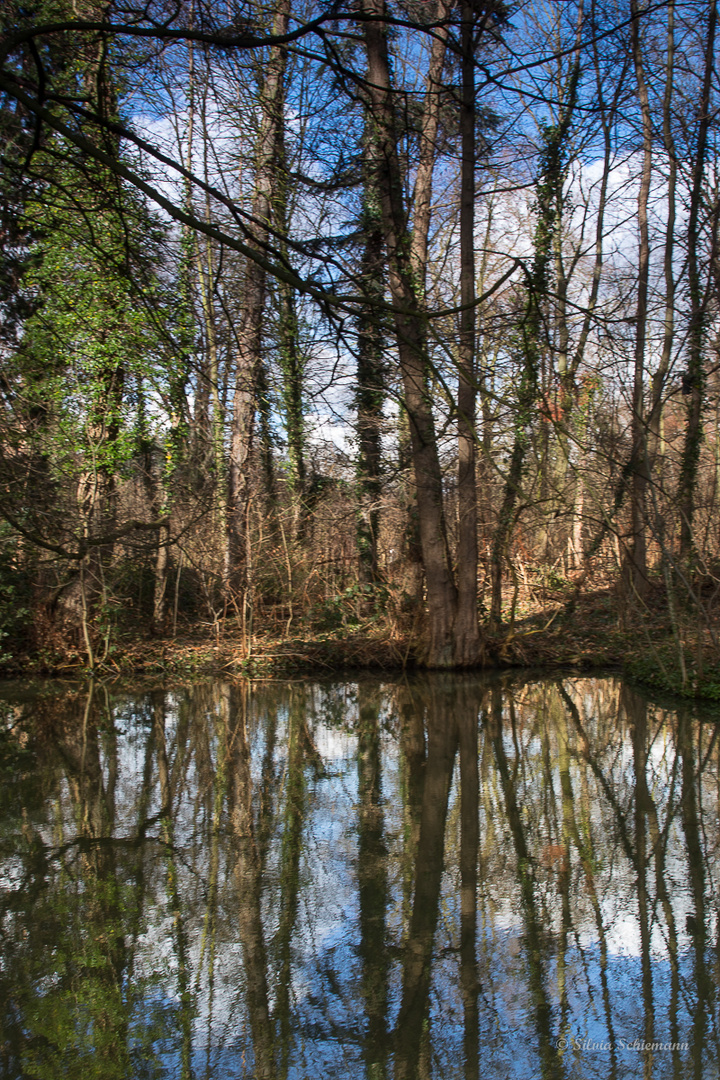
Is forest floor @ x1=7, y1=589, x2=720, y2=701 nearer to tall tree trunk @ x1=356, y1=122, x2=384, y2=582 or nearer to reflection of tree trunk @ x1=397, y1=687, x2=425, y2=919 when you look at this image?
tall tree trunk @ x1=356, y1=122, x2=384, y2=582

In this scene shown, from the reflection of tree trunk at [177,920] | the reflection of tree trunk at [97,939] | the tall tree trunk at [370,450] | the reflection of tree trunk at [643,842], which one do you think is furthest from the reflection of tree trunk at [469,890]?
the tall tree trunk at [370,450]

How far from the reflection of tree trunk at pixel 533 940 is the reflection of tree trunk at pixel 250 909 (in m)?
1.02

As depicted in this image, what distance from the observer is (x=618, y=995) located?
3504 mm

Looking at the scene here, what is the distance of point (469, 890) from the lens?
4.72 m

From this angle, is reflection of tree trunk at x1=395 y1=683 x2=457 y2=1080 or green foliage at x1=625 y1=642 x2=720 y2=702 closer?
reflection of tree trunk at x1=395 y1=683 x2=457 y2=1080

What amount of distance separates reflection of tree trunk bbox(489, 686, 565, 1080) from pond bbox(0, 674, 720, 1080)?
1 cm

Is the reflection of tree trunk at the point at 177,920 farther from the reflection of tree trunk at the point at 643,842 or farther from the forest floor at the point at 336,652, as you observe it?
the forest floor at the point at 336,652

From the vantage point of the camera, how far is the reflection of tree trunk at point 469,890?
3.25m

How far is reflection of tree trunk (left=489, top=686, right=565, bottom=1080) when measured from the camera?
3117 mm

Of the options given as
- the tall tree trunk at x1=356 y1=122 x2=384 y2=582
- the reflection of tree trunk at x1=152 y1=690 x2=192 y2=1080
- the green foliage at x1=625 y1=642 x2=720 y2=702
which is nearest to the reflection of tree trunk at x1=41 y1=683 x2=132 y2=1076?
the reflection of tree trunk at x1=152 y1=690 x2=192 y2=1080

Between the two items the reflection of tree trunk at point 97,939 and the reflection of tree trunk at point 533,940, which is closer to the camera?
the reflection of tree trunk at point 533,940

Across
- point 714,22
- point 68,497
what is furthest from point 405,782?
point 714,22

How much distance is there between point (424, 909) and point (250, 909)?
92cm

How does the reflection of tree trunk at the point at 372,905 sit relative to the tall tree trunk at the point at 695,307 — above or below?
below
